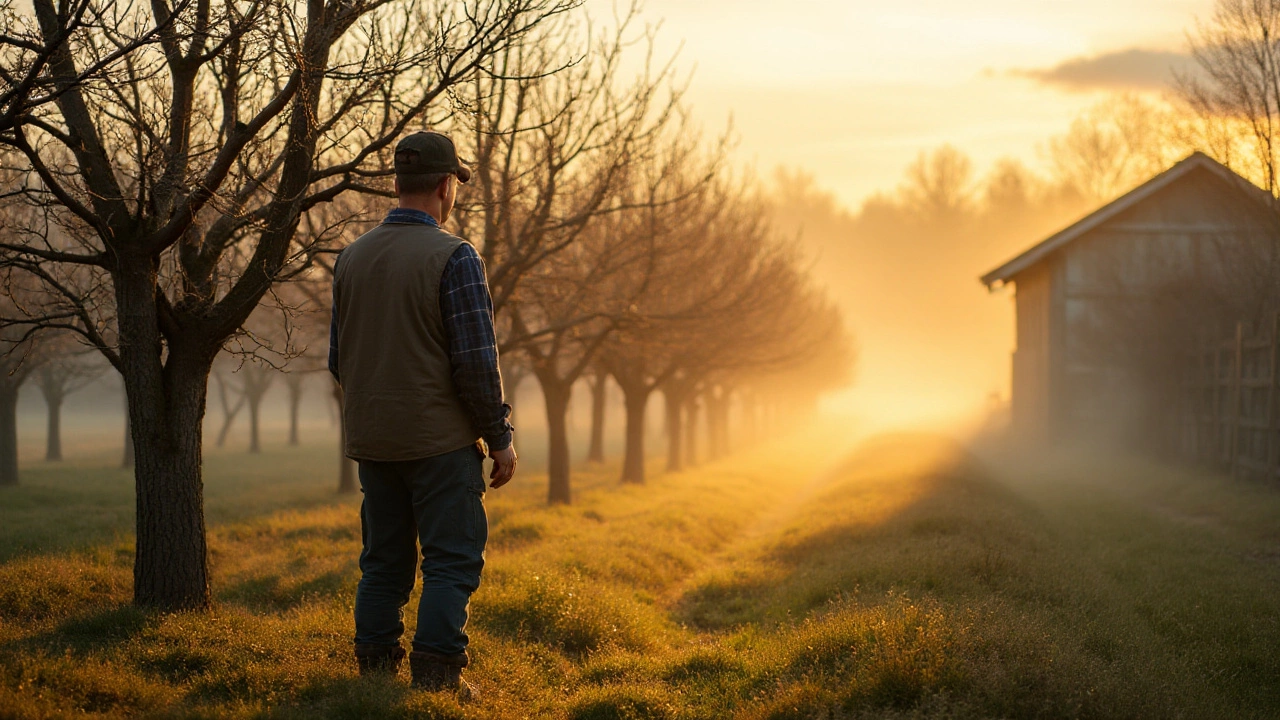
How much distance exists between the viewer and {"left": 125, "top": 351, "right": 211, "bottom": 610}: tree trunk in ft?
19.6

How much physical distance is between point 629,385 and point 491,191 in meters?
8.93

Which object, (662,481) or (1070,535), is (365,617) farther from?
(662,481)

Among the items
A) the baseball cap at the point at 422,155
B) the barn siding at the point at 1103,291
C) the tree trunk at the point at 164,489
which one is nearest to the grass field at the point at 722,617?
the tree trunk at the point at 164,489

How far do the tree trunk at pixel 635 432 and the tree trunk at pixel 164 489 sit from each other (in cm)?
1380

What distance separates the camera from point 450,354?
4363mm

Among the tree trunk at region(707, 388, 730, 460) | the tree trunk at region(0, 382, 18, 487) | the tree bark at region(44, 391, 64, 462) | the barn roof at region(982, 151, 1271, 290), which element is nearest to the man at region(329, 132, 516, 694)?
the tree trunk at region(0, 382, 18, 487)

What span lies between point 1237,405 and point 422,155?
51.5ft

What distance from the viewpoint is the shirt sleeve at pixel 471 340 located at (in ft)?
14.1

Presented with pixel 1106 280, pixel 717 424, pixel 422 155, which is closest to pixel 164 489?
pixel 422 155

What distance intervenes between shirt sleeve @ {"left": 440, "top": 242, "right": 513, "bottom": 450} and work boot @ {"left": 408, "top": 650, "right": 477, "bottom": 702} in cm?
100

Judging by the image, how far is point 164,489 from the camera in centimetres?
602

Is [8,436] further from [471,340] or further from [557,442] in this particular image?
[471,340]

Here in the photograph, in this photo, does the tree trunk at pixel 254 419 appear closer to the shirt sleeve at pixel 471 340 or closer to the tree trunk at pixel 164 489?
the tree trunk at pixel 164 489

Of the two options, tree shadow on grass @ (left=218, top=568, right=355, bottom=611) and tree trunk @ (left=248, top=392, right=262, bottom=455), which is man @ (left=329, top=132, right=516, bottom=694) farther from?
tree trunk @ (left=248, top=392, right=262, bottom=455)
